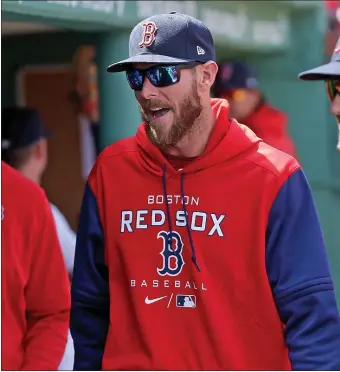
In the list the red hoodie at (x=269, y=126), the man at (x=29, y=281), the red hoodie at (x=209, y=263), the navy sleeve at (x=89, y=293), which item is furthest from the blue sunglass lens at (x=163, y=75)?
the red hoodie at (x=269, y=126)

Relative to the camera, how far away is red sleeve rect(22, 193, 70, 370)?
2.99 m

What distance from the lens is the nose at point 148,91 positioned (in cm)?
253

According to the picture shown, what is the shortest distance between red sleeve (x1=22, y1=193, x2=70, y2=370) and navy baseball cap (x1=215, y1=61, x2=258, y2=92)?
3.06m

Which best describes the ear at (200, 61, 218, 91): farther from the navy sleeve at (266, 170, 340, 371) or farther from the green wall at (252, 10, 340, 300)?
the green wall at (252, 10, 340, 300)

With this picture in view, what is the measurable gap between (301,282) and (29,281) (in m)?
1.00

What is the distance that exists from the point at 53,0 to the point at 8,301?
152cm

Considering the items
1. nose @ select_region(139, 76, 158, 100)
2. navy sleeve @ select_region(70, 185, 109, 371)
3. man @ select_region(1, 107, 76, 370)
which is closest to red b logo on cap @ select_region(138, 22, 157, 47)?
nose @ select_region(139, 76, 158, 100)

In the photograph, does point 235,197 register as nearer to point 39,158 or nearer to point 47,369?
point 47,369

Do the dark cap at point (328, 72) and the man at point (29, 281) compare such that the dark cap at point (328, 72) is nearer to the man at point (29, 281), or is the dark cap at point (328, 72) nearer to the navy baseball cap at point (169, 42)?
the navy baseball cap at point (169, 42)

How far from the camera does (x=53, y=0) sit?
3.86 meters

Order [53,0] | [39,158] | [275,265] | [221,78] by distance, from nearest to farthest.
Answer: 1. [275,265]
2. [53,0]
3. [39,158]
4. [221,78]

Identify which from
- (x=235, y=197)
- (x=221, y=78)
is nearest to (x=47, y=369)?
(x=235, y=197)

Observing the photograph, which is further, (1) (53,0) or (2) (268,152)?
(1) (53,0)

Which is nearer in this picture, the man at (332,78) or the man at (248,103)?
the man at (332,78)
